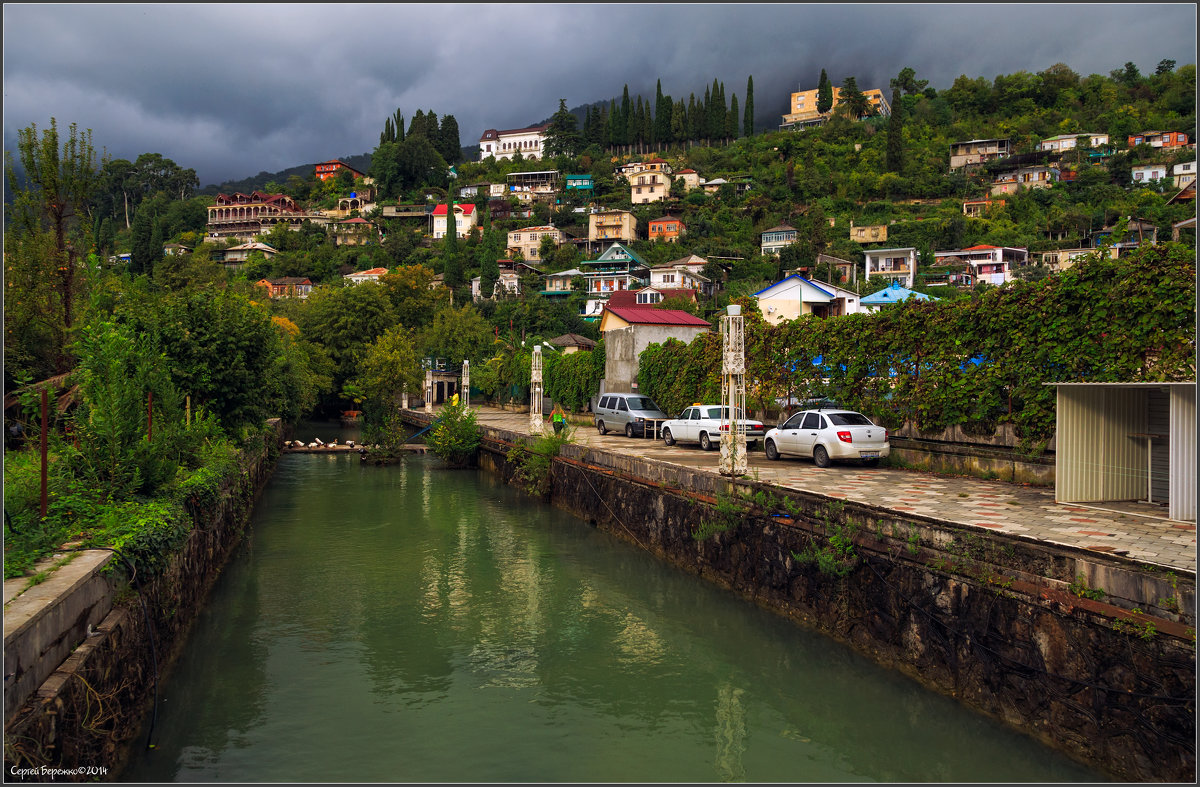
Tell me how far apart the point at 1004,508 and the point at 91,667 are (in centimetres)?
1182

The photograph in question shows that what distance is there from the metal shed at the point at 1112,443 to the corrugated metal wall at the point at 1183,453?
0.64 m

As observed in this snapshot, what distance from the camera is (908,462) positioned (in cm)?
1708

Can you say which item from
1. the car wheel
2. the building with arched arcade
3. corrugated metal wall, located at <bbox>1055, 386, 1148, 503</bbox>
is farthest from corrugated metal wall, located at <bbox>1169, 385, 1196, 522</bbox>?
the building with arched arcade

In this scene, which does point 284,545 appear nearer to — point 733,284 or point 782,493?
point 782,493

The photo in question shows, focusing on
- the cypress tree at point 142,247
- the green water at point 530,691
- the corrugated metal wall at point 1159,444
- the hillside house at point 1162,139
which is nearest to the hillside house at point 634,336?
the green water at point 530,691

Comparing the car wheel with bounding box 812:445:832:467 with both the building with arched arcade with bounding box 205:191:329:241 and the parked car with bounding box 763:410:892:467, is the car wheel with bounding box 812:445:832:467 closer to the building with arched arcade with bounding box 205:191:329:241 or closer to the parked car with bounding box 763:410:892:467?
the parked car with bounding box 763:410:892:467

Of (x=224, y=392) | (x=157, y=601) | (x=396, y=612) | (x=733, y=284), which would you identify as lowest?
(x=396, y=612)

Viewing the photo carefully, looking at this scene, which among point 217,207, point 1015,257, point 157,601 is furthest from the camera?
point 217,207

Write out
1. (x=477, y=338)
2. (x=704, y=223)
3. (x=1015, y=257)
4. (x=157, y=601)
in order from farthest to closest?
1. (x=704, y=223)
2. (x=1015, y=257)
3. (x=477, y=338)
4. (x=157, y=601)

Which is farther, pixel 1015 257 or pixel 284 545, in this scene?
pixel 1015 257

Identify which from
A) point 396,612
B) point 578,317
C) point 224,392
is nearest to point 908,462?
point 396,612

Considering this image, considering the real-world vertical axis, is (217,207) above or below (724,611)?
above

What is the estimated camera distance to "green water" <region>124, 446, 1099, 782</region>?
26.1 ft

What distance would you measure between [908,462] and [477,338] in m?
46.5
